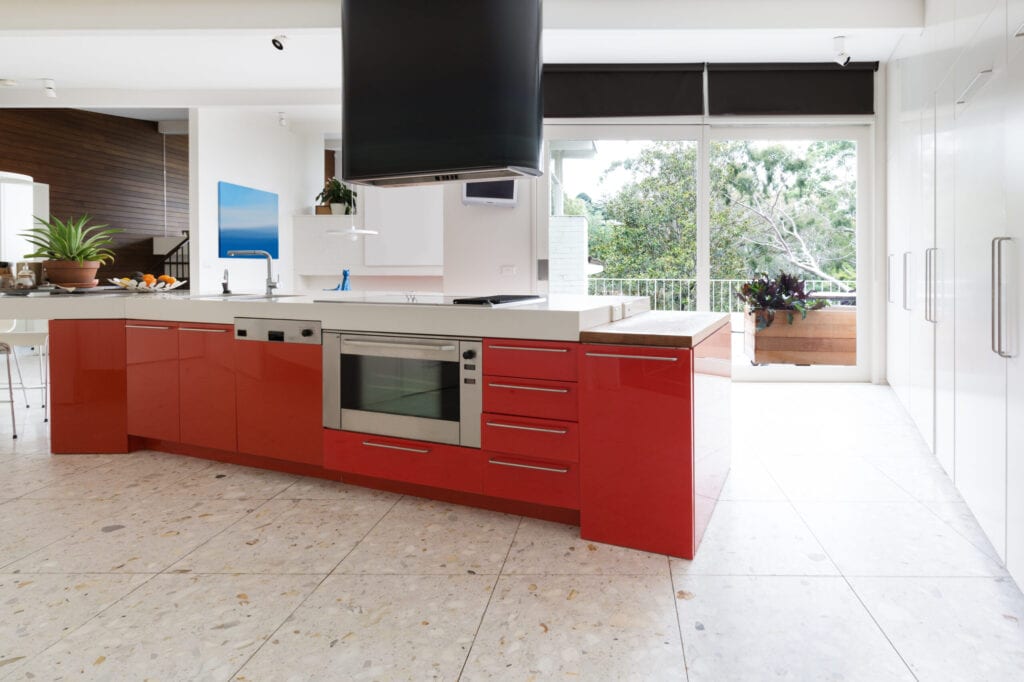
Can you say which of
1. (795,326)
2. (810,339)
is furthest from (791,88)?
(810,339)

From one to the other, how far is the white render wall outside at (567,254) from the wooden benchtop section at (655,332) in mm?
3111

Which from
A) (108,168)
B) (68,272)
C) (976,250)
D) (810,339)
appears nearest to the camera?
(976,250)

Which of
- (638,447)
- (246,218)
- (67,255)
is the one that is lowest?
(638,447)

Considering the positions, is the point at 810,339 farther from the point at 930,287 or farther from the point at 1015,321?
the point at 1015,321

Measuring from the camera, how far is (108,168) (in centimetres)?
Answer: 958

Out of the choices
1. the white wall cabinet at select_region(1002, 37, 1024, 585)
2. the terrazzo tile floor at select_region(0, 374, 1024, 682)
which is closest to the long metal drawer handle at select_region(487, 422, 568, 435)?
the terrazzo tile floor at select_region(0, 374, 1024, 682)

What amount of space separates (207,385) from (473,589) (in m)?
1.88

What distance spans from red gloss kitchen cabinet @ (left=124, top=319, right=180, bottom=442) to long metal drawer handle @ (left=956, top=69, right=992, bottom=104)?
3476 millimetres

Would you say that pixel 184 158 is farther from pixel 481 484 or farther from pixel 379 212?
pixel 481 484

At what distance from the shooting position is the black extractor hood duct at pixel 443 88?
8.38 ft

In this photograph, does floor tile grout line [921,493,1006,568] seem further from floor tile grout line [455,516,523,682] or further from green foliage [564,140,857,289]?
green foliage [564,140,857,289]

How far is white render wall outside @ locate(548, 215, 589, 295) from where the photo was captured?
5703 mm

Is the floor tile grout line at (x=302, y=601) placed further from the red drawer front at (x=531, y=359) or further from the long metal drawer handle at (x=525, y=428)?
the red drawer front at (x=531, y=359)

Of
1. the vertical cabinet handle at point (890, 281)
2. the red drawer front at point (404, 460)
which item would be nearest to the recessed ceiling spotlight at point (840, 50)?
the vertical cabinet handle at point (890, 281)
